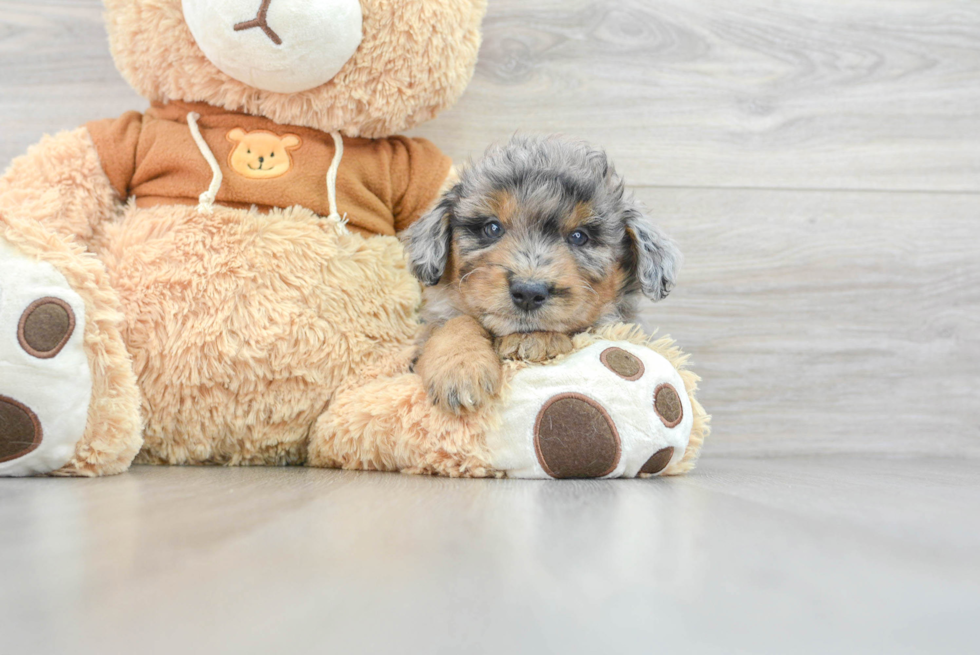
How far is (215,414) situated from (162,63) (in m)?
0.79

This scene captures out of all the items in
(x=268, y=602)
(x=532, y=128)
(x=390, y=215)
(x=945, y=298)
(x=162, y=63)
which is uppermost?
(x=162, y=63)

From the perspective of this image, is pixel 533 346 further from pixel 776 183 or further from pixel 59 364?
pixel 776 183

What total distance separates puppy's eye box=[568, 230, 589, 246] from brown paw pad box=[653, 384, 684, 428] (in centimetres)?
33

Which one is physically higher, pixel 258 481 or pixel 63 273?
pixel 63 273

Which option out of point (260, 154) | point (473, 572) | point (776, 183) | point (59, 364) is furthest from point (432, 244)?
point (776, 183)

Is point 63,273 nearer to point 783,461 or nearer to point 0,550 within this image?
point 0,550

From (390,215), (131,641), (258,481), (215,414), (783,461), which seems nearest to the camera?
(131,641)

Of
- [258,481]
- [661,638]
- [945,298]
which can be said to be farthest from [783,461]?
[661,638]

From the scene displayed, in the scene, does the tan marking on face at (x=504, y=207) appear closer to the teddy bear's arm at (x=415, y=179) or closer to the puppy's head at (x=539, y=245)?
the puppy's head at (x=539, y=245)

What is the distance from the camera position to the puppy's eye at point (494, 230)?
146 centimetres

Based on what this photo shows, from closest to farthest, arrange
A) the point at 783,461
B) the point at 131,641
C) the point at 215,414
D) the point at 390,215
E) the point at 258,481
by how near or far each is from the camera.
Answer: the point at 131,641
the point at 258,481
the point at 215,414
the point at 390,215
the point at 783,461

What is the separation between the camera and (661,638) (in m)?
0.55

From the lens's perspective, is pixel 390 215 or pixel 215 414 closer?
pixel 215 414

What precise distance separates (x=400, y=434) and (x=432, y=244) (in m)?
0.41
